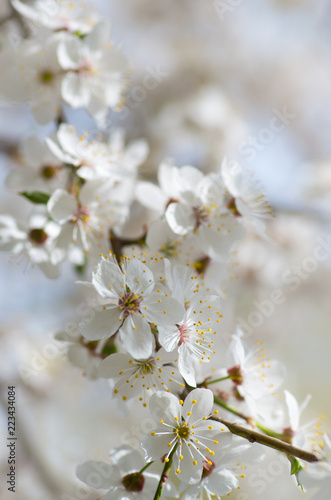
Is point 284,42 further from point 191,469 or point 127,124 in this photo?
point 191,469

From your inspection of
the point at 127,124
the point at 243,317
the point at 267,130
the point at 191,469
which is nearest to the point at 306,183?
the point at 267,130

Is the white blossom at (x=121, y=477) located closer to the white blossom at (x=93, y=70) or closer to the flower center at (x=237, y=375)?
the flower center at (x=237, y=375)

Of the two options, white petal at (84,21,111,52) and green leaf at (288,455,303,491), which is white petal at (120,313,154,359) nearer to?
green leaf at (288,455,303,491)

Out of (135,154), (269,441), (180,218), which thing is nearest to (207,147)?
(135,154)

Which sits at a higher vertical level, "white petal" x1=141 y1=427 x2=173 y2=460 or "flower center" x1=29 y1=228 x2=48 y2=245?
"white petal" x1=141 y1=427 x2=173 y2=460

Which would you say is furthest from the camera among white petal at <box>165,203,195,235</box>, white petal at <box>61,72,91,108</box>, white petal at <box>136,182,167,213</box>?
white petal at <box>61,72,91,108</box>

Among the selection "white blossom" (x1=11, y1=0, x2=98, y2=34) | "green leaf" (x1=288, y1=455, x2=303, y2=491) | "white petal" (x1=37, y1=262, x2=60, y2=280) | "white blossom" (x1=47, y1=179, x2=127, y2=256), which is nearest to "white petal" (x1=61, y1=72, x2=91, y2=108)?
"white blossom" (x1=11, y1=0, x2=98, y2=34)

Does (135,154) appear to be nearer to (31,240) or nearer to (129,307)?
(31,240)
